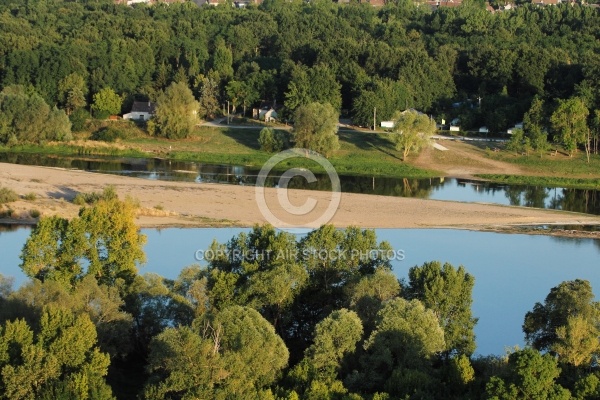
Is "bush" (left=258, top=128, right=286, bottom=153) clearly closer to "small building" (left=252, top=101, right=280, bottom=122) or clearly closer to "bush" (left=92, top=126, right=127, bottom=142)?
"small building" (left=252, top=101, right=280, bottom=122)

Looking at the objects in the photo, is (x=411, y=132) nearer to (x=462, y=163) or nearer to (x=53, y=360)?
(x=462, y=163)

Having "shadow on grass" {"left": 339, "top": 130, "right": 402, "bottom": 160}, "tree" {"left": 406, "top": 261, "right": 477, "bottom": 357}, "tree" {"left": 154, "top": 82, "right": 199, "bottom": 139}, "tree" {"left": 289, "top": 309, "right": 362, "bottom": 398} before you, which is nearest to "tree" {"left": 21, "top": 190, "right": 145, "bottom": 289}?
"tree" {"left": 289, "top": 309, "right": 362, "bottom": 398}

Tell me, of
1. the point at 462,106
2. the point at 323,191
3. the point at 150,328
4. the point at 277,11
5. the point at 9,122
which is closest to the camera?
the point at 150,328

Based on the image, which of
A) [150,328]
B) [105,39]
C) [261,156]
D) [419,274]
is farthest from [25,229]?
[105,39]

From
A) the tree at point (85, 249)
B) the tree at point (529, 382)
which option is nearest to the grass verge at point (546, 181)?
the tree at point (85, 249)

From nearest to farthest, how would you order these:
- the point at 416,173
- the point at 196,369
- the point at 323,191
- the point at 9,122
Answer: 1. the point at 196,369
2. the point at 323,191
3. the point at 416,173
4. the point at 9,122

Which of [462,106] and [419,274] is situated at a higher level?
[462,106]

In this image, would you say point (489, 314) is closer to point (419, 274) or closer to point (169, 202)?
point (419, 274)
